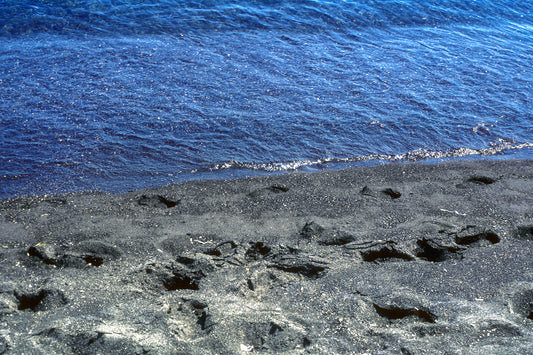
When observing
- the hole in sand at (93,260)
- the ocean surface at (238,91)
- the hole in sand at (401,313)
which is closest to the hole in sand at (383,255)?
the hole in sand at (401,313)

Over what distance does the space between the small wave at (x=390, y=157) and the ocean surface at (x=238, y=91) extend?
0.03 meters

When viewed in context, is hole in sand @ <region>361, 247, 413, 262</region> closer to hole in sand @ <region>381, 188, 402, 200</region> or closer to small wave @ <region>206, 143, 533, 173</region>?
hole in sand @ <region>381, 188, 402, 200</region>

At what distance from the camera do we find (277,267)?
473cm

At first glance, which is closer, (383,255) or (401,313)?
(401,313)

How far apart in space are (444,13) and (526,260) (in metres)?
11.2

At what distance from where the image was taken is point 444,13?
14.3 metres

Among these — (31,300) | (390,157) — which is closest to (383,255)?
(390,157)

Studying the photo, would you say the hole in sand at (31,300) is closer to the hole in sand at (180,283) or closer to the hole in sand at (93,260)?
the hole in sand at (93,260)

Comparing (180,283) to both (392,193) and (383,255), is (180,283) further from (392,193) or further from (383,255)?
(392,193)

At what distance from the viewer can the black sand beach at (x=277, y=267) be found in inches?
144

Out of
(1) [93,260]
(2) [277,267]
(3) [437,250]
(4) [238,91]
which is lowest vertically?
(1) [93,260]

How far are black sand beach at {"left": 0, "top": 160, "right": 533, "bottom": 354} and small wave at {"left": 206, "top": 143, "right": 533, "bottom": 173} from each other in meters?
0.53

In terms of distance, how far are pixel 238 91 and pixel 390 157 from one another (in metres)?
3.11

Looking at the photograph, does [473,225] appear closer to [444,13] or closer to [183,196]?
[183,196]
